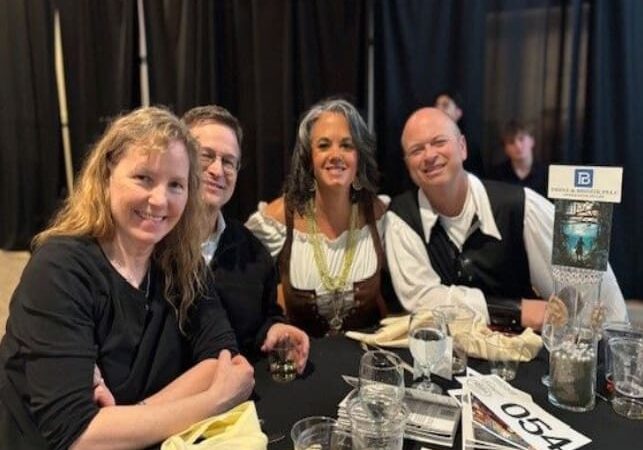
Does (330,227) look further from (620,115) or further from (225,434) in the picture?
(620,115)

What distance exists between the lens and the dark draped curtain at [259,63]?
9.61 feet

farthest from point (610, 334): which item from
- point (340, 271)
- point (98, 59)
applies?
point (98, 59)

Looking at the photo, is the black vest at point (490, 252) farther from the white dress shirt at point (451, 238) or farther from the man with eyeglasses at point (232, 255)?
the man with eyeglasses at point (232, 255)

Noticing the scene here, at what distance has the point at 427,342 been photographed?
1242mm

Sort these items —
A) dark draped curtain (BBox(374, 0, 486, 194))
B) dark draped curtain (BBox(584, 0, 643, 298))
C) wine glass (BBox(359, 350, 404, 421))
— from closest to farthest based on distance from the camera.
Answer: wine glass (BBox(359, 350, 404, 421))
dark draped curtain (BBox(584, 0, 643, 298))
dark draped curtain (BBox(374, 0, 486, 194))

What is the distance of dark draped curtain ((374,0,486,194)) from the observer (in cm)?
280

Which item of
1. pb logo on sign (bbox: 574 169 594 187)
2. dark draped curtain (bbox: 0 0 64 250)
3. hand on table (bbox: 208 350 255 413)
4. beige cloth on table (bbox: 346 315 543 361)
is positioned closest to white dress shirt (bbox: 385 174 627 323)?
beige cloth on table (bbox: 346 315 543 361)

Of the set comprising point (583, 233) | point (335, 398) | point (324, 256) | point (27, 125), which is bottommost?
point (335, 398)

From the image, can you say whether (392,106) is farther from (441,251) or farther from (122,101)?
Result: (122,101)

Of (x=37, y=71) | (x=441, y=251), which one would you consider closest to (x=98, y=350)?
(x=441, y=251)

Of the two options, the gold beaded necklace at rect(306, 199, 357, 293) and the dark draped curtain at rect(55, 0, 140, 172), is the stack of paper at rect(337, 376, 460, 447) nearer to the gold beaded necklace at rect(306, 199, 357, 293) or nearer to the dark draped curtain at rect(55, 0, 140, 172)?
the gold beaded necklace at rect(306, 199, 357, 293)

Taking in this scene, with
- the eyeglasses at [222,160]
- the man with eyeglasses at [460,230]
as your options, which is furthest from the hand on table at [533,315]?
the eyeglasses at [222,160]

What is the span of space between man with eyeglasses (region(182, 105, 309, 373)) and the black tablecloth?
0.50 feet

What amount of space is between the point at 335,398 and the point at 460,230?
3.16ft
